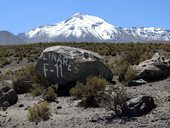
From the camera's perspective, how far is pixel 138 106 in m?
16.5

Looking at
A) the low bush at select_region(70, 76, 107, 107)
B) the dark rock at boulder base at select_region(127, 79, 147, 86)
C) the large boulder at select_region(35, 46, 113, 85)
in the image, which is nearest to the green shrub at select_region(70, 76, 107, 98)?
the low bush at select_region(70, 76, 107, 107)

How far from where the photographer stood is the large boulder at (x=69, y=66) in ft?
70.5

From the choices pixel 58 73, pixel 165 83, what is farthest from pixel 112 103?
pixel 58 73

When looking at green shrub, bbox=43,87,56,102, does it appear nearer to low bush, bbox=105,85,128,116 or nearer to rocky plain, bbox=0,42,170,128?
rocky plain, bbox=0,42,170,128

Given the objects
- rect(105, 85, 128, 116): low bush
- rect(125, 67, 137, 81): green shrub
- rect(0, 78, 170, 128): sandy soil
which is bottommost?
rect(0, 78, 170, 128): sandy soil

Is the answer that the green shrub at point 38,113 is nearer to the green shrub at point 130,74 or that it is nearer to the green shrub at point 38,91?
the green shrub at point 38,91

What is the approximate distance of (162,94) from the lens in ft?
60.4

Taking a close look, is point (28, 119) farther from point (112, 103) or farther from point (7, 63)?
point (7, 63)

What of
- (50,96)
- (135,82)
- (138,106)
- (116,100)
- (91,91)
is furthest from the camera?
(135,82)

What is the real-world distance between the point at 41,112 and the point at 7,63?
2356 centimetres

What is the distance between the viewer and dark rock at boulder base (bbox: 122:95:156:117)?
54.0 ft

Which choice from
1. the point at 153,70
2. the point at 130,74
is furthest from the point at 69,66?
the point at 153,70

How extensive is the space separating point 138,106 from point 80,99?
3826 mm

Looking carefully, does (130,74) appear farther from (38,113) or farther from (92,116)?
(38,113)
